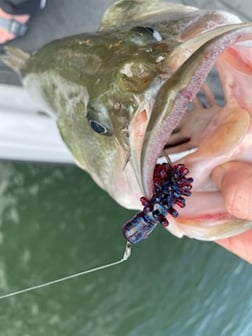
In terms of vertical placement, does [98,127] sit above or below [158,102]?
below

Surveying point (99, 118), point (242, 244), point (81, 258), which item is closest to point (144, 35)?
point (99, 118)

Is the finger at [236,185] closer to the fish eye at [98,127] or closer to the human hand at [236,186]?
the human hand at [236,186]

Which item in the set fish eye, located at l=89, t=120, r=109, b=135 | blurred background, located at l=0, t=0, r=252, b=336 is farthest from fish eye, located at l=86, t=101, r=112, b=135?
blurred background, located at l=0, t=0, r=252, b=336

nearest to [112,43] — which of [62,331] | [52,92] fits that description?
[52,92]

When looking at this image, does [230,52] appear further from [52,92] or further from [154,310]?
[154,310]

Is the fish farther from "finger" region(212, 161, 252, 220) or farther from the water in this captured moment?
the water

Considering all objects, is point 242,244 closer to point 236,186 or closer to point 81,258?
point 236,186

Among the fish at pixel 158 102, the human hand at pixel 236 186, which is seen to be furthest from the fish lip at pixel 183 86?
the human hand at pixel 236 186
